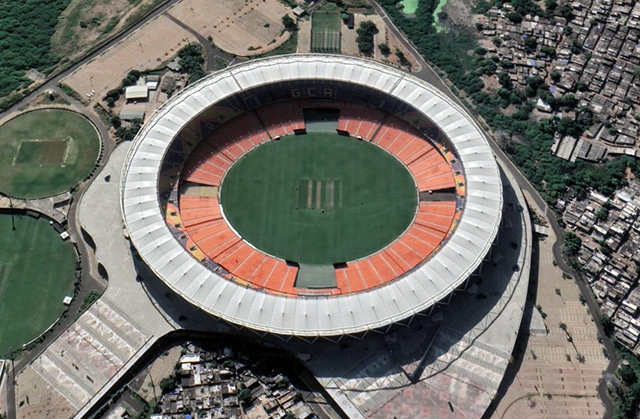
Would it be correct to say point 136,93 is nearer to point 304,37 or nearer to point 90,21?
point 90,21

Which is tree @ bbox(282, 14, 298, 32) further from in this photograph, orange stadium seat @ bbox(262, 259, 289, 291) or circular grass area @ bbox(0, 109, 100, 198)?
orange stadium seat @ bbox(262, 259, 289, 291)

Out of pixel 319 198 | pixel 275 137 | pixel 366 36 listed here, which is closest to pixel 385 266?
pixel 319 198

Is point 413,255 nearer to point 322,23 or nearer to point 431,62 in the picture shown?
point 431,62

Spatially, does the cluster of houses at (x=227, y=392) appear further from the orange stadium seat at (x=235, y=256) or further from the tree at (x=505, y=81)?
the tree at (x=505, y=81)

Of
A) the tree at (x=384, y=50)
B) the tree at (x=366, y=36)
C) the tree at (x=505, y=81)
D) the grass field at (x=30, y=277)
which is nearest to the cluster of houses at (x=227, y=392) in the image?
the grass field at (x=30, y=277)

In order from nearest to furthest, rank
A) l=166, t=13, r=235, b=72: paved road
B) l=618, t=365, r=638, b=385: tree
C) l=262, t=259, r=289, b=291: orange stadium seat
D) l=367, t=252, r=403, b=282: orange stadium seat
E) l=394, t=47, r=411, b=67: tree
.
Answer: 1. l=618, t=365, r=638, b=385: tree
2. l=262, t=259, r=289, b=291: orange stadium seat
3. l=367, t=252, r=403, b=282: orange stadium seat
4. l=166, t=13, r=235, b=72: paved road
5. l=394, t=47, r=411, b=67: tree

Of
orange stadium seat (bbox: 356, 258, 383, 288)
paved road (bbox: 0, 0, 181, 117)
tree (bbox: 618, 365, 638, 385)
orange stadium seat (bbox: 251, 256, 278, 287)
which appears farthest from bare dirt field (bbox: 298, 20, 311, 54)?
tree (bbox: 618, 365, 638, 385)
